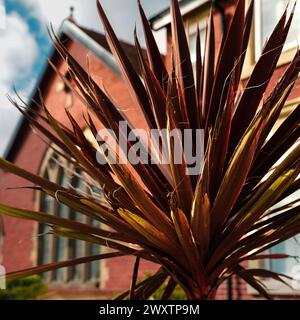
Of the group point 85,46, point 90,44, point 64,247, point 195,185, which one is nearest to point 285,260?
point 195,185

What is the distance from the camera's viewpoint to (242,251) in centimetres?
334

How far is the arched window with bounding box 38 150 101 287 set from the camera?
538 inches

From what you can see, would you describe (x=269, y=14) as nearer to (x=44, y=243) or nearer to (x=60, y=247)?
(x=60, y=247)

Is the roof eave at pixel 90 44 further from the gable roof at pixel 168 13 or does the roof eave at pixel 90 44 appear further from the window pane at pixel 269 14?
the window pane at pixel 269 14

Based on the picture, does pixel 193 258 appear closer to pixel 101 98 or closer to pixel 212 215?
pixel 212 215

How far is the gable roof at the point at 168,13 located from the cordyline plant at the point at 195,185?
6448mm

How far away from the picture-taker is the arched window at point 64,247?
13655mm

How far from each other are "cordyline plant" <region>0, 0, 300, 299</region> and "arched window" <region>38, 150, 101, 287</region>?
9087 mm

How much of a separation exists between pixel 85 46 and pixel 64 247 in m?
5.36

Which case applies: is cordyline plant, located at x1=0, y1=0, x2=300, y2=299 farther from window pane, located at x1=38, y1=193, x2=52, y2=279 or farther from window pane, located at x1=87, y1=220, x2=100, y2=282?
window pane, located at x1=38, y1=193, x2=52, y2=279
